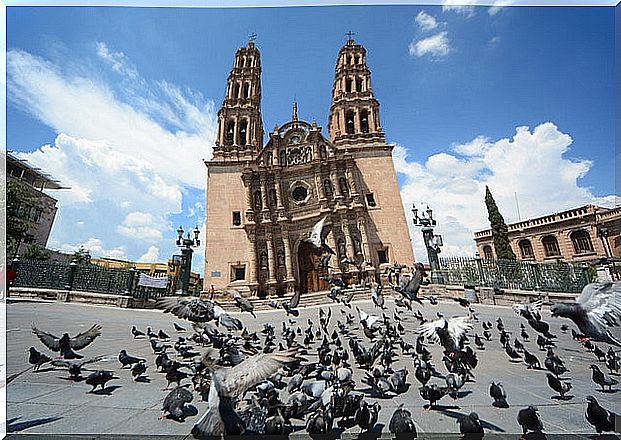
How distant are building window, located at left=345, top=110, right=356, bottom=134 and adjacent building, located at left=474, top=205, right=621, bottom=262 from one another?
1936cm

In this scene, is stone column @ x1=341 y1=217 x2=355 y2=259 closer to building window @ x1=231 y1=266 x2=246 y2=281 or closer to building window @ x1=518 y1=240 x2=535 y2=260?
building window @ x1=231 y1=266 x2=246 y2=281

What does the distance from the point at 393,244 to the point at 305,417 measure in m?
19.1

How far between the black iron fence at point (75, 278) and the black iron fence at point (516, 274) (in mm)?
16583

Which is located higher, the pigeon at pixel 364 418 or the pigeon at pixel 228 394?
the pigeon at pixel 228 394

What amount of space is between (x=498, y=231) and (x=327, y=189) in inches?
537

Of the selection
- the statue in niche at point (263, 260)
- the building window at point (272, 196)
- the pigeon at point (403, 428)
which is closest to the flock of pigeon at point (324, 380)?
the pigeon at point (403, 428)

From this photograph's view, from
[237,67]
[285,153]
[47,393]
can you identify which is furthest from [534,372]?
[237,67]

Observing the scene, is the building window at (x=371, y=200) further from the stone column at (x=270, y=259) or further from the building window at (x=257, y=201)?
the building window at (x=257, y=201)

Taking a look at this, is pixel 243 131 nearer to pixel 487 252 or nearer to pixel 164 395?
pixel 164 395

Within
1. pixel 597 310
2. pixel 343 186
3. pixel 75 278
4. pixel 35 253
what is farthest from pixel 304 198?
pixel 35 253

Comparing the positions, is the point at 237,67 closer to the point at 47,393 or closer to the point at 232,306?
the point at 232,306

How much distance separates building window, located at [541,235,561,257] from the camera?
2892 centimetres

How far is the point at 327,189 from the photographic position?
23188 millimetres

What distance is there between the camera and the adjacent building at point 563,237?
26.0 m
